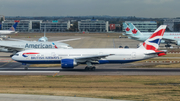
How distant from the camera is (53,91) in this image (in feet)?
81.8

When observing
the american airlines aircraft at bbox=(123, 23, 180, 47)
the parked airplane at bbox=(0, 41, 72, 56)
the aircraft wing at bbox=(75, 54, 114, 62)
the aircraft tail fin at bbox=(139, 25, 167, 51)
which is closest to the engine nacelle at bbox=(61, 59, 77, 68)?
the aircraft wing at bbox=(75, 54, 114, 62)

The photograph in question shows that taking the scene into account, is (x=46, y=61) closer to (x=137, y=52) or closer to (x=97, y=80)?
(x=97, y=80)

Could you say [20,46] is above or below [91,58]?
above

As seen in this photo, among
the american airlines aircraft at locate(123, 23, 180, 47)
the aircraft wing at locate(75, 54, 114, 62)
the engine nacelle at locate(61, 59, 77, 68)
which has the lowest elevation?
the engine nacelle at locate(61, 59, 77, 68)

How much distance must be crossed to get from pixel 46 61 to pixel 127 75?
43.9 feet

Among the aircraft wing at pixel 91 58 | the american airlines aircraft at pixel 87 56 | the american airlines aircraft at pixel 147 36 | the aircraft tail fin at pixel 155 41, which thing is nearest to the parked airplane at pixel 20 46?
the american airlines aircraft at pixel 87 56

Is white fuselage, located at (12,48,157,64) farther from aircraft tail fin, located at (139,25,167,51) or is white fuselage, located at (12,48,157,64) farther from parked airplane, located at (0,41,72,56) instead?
parked airplane, located at (0,41,72,56)

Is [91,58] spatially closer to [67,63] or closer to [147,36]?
[67,63]

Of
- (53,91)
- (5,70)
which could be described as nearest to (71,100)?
(53,91)

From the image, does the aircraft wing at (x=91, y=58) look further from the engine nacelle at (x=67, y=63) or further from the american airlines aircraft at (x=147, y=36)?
the american airlines aircraft at (x=147, y=36)

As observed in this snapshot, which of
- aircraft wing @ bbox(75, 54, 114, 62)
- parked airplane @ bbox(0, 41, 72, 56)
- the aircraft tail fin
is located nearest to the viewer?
aircraft wing @ bbox(75, 54, 114, 62)

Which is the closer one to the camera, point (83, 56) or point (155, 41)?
point (83, 56)

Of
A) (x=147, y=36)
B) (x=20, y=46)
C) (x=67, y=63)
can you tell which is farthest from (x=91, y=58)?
(x=147, y=36)

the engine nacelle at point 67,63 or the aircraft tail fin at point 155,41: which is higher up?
the aircraft tail fin at point 155,41
